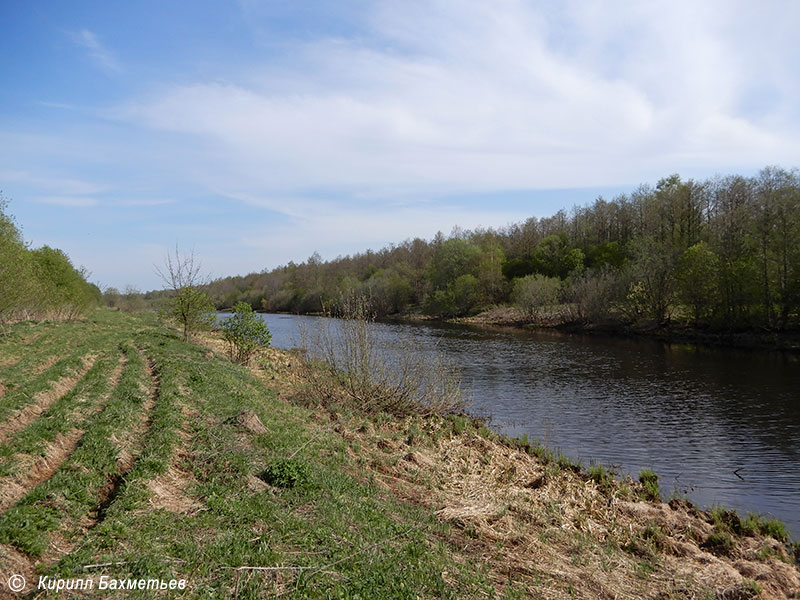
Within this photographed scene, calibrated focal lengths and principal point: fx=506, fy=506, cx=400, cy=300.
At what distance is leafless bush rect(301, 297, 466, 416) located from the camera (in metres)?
17.5

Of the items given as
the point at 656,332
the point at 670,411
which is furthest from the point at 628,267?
the point at 670,411

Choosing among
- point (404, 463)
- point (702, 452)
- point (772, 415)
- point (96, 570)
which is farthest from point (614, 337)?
point (96, 570)

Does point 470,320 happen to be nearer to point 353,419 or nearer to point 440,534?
point 353,419

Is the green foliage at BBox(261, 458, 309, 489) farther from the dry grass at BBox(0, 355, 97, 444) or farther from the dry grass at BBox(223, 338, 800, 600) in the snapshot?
the dry grass at BBox(0, 355, 97, 444)

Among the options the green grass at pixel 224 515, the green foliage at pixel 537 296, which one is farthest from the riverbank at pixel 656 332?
the green grass at pixel 224 515

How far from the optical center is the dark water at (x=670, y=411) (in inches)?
558

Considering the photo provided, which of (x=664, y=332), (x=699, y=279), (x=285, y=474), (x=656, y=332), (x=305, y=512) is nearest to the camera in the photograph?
(x=305, y=512)

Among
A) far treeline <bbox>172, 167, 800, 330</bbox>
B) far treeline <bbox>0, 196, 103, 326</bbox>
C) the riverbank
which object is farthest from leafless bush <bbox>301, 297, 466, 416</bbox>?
the riverbank

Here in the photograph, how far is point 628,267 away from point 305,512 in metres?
55.7

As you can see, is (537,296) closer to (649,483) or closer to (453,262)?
(453,262)

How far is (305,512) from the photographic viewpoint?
705 centimetres

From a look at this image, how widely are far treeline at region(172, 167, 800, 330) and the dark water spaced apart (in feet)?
26.8

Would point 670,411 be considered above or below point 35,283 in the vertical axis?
below

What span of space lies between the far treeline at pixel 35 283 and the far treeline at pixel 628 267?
356 inches
